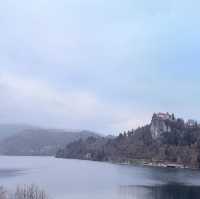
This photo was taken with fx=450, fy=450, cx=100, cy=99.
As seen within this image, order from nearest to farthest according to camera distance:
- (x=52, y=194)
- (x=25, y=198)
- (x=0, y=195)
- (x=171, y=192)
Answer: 1. (x=0, y=195)
2. (x=25, y=198)
3. (x=52, y=194)
4. (x=171, y=192)

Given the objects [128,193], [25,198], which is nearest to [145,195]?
[128,193]

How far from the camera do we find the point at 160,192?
11812 centimetres

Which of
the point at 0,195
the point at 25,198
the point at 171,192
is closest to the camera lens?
the point at 0,195

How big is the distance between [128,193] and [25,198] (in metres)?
43.4

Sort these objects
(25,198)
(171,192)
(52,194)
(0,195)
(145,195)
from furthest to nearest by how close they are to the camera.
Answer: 1. (171,192)
2. (145,195)
3. (52,194)
4. (25,198)
5. (0,195)

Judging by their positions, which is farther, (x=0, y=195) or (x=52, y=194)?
(x=52, y=194)

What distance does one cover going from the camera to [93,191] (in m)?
116

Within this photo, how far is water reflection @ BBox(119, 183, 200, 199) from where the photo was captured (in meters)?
109

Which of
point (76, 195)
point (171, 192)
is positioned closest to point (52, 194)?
point (76, 195)

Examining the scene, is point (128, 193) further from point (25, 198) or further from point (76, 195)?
point (25, 198)

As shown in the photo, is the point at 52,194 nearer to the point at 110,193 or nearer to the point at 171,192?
the point at 110,193

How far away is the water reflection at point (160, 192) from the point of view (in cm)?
10938

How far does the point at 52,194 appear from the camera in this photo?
338 ft

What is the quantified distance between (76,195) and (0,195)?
40371mm
